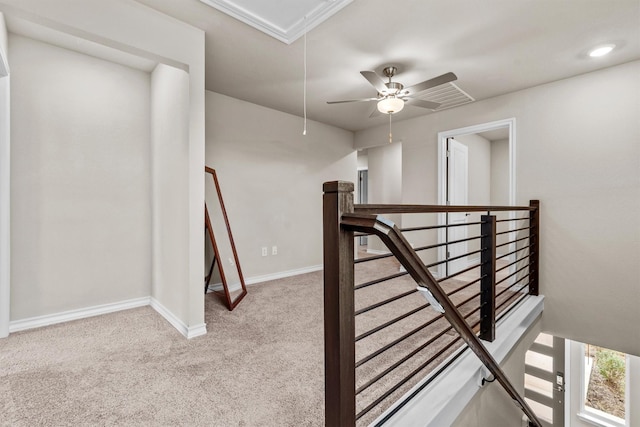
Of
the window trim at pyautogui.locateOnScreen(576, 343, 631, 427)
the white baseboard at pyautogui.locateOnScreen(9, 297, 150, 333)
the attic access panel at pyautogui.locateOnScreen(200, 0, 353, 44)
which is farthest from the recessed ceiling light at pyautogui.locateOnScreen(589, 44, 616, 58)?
the white baseboard at pyautogui.locateOnScreen(9, 297, 150, 333)

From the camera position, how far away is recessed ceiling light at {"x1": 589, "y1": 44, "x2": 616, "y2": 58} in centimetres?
242

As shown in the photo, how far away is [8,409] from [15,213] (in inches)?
61.7

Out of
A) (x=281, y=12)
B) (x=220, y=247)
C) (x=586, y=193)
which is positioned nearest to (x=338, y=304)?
(x=281, y=12)

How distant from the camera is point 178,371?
5.88ft

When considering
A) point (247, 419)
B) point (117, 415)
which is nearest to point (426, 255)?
point (247, 419)

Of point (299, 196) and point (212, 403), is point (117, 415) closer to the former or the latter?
point (212, 403)

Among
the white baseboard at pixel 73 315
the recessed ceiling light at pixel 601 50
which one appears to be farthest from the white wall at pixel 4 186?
the recessed ceiling light at pixel 601 50

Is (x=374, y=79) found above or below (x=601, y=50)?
below

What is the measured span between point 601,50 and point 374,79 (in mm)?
1982

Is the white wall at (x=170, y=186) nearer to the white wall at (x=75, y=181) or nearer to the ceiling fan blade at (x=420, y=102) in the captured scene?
the white wall at (x=75, y=181)

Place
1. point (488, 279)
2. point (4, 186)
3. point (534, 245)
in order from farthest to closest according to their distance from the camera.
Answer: point (534, 245)
point (4, 186)
point (488, 279)

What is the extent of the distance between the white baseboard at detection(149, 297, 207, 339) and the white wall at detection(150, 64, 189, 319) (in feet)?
0.13

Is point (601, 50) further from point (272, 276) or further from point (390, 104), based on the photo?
point (272, 276)

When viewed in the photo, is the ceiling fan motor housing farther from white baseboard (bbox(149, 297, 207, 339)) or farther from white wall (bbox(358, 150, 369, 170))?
white wall (bbox(358, 150, 369, 170))
